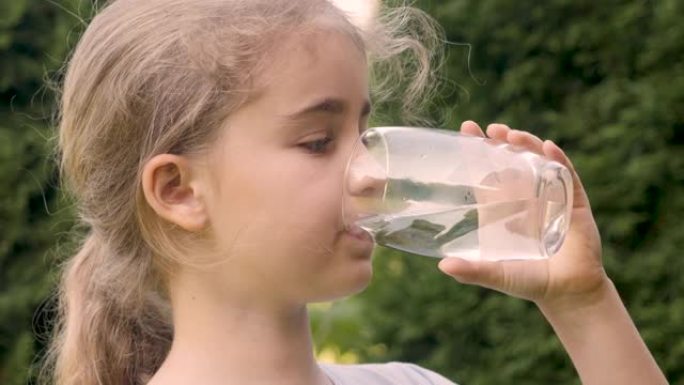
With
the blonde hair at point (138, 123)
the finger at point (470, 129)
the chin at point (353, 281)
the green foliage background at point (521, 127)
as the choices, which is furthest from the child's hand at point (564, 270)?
the green foliage background at point (521, 127)

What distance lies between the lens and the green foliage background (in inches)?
138

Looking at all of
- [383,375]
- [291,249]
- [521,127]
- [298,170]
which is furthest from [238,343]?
[521,127]

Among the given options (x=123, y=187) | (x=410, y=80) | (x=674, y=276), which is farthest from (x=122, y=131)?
(x=674, y=276)

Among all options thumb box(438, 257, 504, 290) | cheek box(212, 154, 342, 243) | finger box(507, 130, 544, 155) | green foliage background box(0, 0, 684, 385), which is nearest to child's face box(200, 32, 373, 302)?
cheek box(212, 154, 342, 243)

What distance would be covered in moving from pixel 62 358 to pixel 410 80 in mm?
886

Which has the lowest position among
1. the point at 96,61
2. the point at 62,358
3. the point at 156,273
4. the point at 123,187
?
the point at 62,358

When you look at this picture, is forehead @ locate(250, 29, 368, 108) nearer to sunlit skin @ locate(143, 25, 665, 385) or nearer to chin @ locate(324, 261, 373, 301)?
sunlit skin @ locate(143, 25, 665, 385)

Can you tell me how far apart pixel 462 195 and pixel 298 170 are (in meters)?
0.27

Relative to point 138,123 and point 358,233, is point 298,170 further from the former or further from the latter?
point 138,123

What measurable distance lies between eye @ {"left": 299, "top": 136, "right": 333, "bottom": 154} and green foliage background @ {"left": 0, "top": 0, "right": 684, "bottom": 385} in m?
1.37

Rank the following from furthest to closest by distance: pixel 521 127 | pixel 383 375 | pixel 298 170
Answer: pixel 521 127 → pixel 383 375 → pixel 298 170

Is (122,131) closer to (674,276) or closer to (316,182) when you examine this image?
(316,182)

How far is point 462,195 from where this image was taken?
2.12 meters

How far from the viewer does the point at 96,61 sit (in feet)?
7.37
